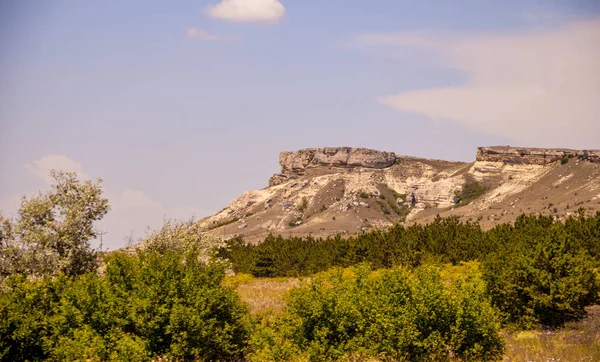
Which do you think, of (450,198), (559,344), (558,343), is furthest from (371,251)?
(450,198)

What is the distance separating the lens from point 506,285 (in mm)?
32188

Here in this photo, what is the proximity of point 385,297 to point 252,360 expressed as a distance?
5.06 m

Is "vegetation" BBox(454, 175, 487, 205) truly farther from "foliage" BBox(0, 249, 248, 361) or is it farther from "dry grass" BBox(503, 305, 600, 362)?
"foliage" BBox(0, 249, 248, 361)

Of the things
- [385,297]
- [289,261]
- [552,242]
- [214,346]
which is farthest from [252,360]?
[289,261]

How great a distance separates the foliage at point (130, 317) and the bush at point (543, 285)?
14783 mm

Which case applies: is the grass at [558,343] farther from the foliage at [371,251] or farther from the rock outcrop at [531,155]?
the rock outcrop at [531,155]

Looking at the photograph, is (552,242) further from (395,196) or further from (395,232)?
(395,196)

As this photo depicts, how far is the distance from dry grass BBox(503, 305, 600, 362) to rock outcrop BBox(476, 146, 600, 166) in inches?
5620

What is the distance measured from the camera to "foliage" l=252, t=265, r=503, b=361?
2197 cm

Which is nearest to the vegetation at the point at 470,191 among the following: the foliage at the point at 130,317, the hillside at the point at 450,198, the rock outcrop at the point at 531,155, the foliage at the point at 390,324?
the hillside at the point at 450,198

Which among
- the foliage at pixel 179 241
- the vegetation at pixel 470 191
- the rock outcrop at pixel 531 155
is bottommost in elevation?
the foliage at pixel 179 241

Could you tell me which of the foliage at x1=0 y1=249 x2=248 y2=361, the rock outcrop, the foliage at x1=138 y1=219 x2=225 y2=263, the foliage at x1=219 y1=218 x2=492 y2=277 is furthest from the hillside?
the foliage at x1=0 y1=249 x2=248 y2=361

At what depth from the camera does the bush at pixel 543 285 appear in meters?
31.7

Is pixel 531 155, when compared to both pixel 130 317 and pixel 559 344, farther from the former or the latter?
pixel 130 317
